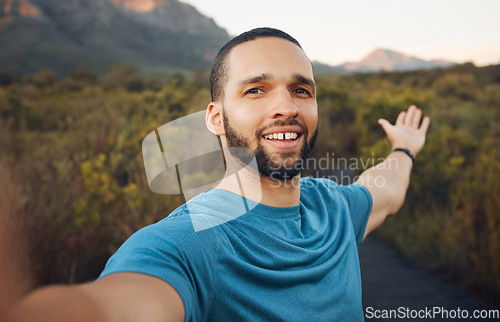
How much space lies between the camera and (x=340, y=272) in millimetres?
1392

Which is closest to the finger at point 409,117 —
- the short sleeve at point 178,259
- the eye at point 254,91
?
the eye at point 254,91

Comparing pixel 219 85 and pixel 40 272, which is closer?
pixel 219 85

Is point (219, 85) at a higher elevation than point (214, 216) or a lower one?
higher

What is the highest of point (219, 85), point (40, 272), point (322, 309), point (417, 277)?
point (219, 85)

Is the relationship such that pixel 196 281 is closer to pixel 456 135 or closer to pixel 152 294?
pixel 152 294

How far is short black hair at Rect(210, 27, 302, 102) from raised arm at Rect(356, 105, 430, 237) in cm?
114

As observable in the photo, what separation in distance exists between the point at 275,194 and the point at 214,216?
34 centimetres

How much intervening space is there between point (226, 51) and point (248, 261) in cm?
85

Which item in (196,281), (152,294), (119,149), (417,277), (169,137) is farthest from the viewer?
(119,149)

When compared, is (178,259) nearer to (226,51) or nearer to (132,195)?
(226,51)

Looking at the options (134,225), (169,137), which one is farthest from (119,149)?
(134,225)

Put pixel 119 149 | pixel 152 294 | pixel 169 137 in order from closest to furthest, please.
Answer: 1. pixel 152 294
2. pixel 169 137
3. pixel 119 149

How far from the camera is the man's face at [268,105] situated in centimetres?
132

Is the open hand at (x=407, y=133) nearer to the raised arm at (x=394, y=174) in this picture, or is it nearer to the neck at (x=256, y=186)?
the raised arm at (x=394, y=174)
